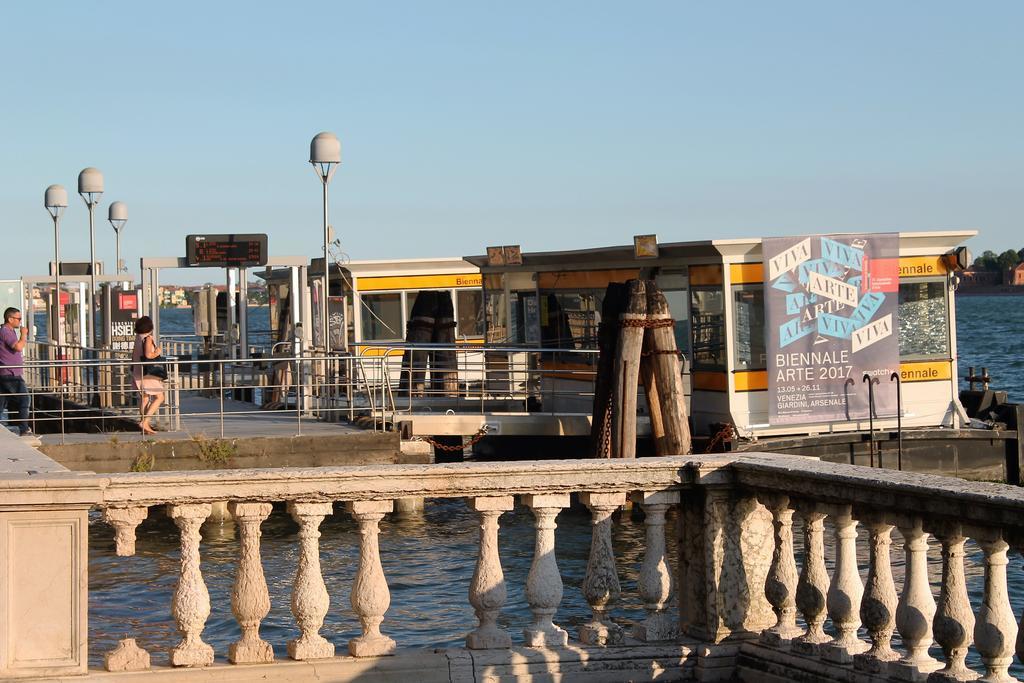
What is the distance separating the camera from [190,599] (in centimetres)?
521

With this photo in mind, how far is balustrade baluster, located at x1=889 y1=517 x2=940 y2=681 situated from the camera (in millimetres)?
4699

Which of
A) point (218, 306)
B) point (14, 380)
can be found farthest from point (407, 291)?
point (14, 380)

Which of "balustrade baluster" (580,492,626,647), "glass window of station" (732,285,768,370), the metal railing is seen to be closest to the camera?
"balustrade baluster" (580,492,626,647)

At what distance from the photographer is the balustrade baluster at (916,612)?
4.70m

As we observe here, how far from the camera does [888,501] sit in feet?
15.9

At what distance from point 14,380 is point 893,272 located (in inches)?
494

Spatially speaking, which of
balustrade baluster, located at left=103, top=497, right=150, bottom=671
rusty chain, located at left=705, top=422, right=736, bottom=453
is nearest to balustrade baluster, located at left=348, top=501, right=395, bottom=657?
balustrade baluster, located at left=103, top=497, right=150, bottom=671

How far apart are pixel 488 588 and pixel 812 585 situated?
121 cm

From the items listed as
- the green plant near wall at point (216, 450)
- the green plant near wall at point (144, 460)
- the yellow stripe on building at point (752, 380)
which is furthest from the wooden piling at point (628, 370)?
the green plant near wall at point (144, 460)

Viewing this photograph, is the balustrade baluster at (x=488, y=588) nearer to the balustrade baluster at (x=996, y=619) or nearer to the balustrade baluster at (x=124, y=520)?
the balustrade baluster at (x=124, y=520)

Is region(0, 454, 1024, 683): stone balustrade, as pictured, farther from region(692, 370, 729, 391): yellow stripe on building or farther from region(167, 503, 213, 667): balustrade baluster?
region(692, 370, 729, 391): yellow stripe on building

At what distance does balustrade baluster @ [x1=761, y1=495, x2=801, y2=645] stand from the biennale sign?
44.9ft

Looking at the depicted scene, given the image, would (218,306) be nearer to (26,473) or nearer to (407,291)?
(407,291)

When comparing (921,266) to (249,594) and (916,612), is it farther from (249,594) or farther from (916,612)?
(249,594)
